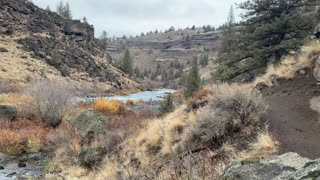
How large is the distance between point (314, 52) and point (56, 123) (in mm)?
19184

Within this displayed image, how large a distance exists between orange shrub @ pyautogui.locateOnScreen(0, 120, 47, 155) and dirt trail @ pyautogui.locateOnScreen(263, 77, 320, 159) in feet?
47.9

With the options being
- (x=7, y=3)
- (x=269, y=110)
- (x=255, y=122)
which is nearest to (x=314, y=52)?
(x=269, y=110)

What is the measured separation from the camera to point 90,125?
22672mm

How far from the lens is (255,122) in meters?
12.0

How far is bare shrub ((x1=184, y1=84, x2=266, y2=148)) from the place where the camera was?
468 inches

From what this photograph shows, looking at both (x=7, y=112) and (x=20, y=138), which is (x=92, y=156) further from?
(x=7, y=112)

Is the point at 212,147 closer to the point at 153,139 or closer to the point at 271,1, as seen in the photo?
the point at 153,139

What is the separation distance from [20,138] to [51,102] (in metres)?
4.92

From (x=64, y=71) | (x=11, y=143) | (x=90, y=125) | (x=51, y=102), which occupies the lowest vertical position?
(x=11, y=143)

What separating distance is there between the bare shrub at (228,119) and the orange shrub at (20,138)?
13.9 meters

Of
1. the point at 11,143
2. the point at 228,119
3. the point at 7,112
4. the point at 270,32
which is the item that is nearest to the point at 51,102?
the point at 7,112

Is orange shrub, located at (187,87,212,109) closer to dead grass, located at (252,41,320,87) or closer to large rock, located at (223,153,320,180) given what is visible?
dead grass, located at (252,41,320,87)

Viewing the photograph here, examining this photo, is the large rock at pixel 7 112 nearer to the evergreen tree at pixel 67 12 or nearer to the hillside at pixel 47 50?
the hillside at pixel 47 50

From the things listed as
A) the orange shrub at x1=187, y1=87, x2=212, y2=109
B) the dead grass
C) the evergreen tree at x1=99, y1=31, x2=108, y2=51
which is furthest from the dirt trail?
the evergreen tree at x1=99, y1=31, x2=108, y2=51
